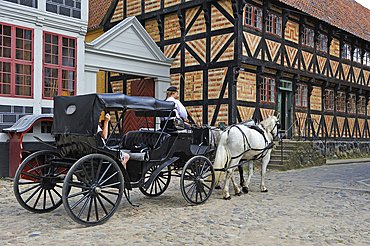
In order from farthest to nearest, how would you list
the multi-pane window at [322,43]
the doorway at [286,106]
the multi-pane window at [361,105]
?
the multi-pane window at [361,105] < the multi-pane window at [322,43] < the doorway at [286,106]

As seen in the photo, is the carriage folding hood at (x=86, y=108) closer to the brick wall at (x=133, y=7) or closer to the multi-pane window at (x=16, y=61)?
the multi-pane window at (x=16, y=61)

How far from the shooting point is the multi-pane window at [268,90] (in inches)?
543

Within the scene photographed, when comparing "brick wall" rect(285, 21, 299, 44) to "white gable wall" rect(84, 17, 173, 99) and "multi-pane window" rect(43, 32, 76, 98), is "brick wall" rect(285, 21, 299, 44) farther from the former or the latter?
"multi-pane window" rect(43, 32, 76, 98)

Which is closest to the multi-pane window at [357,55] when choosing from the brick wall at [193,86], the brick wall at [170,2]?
the brick wall at [193,86]

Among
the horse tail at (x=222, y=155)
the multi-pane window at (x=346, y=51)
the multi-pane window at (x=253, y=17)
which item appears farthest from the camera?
the multi-pane window at (x=346, y=51)

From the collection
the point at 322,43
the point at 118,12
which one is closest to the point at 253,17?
the point at 322,43

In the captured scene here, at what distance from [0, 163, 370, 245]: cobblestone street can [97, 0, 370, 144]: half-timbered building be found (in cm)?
584

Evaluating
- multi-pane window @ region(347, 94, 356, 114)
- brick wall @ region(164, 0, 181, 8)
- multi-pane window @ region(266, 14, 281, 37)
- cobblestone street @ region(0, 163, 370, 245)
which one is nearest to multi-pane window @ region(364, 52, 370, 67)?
multi-pane window @ region(347, 94, 356, 114)

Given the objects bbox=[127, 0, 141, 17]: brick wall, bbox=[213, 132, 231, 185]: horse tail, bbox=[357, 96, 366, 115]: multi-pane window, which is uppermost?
bbox=[127, 0, 141, 17]: brick wall

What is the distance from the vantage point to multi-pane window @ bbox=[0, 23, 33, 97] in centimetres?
955

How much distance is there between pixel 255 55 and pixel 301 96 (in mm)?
3956

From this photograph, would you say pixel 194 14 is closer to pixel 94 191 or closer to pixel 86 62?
pixel 86 62

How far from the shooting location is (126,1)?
16.0m

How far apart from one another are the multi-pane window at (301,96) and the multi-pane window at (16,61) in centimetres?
1027
